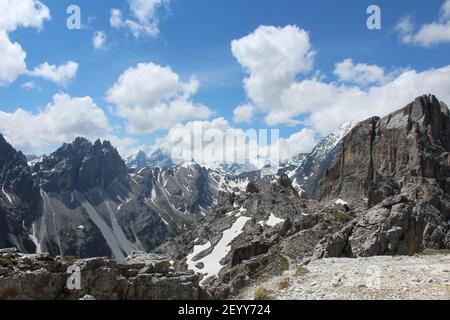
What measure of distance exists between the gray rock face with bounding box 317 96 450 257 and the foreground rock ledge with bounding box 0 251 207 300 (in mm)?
33381

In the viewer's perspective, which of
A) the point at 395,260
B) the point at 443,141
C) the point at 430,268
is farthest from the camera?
the point at 443,141

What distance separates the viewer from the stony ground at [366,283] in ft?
67.3

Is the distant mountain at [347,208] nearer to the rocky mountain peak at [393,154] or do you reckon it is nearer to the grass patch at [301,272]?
the rocky mountain peak at [393,154]

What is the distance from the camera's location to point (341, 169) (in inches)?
6339

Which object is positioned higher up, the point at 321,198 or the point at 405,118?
the point at 405,118

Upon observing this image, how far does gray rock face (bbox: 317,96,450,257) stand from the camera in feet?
359

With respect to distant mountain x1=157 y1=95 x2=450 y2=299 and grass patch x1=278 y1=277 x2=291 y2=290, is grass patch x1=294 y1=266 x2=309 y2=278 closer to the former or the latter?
grass patch x1=278 y1=277 x2=291 y2=290

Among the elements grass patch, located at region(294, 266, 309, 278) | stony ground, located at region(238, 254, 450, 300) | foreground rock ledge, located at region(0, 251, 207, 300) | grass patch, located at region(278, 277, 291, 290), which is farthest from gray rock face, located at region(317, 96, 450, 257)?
grass patch, located at region(278, 277, 291, 290)

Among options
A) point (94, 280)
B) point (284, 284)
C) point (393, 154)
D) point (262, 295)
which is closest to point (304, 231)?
point (393, 154)

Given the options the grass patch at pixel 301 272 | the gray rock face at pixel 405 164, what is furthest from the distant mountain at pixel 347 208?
the grass patch at pixel 301 272

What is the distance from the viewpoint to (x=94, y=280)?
53.1m

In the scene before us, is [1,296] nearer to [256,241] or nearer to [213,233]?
[256,241]
